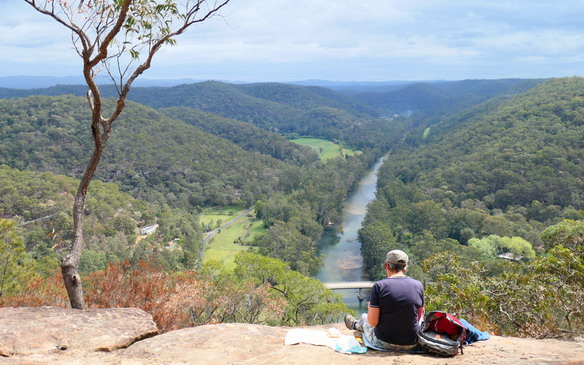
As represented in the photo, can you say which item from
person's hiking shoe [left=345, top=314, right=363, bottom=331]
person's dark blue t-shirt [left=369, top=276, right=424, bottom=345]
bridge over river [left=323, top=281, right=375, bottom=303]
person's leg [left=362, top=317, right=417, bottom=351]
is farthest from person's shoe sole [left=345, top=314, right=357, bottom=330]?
bridge over river [left=323, top=281, right=375, bottom=303]

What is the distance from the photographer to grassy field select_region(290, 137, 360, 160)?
353 feet

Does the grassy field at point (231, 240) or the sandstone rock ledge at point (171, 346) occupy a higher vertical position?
the sandstone rock ledge at point (171, 346)

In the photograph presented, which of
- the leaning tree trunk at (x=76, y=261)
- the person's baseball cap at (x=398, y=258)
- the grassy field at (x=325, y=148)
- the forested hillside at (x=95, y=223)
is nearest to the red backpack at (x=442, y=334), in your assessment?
the person's baseball cap at (x=398, y=258)

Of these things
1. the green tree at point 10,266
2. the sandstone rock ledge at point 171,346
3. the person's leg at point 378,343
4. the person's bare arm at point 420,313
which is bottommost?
the green tree at point 10,266

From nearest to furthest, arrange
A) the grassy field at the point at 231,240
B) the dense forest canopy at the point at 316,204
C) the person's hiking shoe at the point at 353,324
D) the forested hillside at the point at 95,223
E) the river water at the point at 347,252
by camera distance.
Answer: the person's hiking shoe at the point at 353,324
the dense forest canopy at the point at 316,204
the forested hillside at the point at 95,223
the river water at the point at 347,252
the grassy field at the point at 231,240

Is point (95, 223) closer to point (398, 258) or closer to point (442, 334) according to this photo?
point (398, 258)

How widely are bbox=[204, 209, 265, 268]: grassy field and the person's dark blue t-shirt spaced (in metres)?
34.1

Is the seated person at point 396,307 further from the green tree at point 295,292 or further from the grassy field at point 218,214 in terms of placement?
the grassy field at point 218,214

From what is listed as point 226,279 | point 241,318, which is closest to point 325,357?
point 241,318

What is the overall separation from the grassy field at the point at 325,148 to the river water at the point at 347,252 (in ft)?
132

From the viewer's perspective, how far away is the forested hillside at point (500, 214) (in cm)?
1002

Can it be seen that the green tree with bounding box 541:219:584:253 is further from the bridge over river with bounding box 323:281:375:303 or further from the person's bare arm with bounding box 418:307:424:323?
the bridge over river with bounding box 323:281:375:303

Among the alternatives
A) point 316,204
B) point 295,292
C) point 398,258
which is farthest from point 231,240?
point 398,258

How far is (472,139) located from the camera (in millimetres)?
71625
